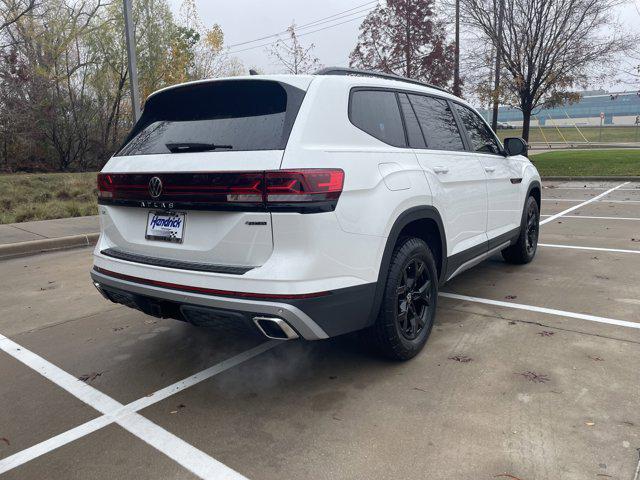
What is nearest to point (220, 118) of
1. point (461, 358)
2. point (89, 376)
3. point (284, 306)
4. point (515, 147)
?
point (284, 306)

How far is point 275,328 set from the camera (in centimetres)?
267

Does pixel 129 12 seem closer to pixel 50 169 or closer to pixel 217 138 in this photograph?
pixel 217 138

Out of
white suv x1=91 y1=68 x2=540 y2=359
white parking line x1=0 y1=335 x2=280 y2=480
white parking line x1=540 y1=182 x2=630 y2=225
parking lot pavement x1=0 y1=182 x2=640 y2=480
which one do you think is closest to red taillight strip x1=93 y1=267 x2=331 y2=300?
white suv x1=91 y1=68 x2=540 y2=359

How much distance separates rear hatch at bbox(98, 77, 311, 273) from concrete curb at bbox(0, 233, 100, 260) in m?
5.07

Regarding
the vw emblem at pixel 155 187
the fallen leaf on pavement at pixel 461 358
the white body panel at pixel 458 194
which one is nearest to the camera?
the vw emblem at pixel 155 187

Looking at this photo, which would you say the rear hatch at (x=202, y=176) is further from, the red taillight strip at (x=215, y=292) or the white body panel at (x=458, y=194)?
the white body panel at (x=458, y=194)

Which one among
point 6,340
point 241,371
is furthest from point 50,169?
point 241,371

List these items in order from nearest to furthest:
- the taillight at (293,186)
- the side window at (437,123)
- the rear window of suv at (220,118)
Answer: the taillight at (293,186) → the rear window of suv at (220,118) → the side window at (437,123)

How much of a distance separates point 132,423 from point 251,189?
57.4 inches

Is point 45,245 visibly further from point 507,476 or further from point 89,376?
point 507,476

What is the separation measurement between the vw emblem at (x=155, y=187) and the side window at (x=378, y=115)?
117 cm

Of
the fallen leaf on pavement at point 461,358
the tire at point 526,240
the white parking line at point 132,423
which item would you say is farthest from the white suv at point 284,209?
the tire at point 526,240

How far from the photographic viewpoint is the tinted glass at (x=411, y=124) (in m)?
3.66

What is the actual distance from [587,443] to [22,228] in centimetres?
934
